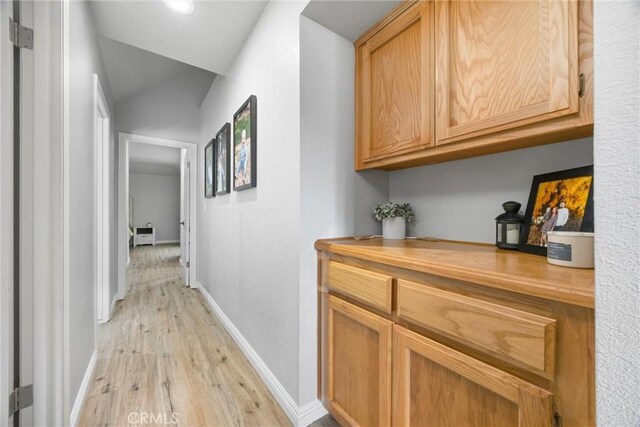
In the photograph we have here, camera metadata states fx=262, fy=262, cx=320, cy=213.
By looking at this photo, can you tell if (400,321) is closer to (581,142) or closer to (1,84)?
(581,142)

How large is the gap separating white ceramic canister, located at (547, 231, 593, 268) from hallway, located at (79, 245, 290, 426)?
54.9 inches

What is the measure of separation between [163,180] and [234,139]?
25.8 feet

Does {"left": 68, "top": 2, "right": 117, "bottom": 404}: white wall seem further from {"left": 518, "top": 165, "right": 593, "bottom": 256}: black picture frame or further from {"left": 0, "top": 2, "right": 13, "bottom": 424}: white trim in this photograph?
{"left": 518, "top": 165, "right": 593, "bottom": 256}: black picture frame

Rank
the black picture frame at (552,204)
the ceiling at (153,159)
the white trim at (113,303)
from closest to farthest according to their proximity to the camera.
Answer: the black picture frame at (552,204), the white trim at (113,303), the ceiling at (153,159)

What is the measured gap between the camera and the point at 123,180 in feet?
10.3

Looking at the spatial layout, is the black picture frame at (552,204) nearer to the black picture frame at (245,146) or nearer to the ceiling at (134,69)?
the black picture frame at (245,146)

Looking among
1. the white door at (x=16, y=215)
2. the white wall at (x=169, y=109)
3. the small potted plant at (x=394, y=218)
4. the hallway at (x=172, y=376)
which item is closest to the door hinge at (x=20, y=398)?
the white door at (x=16, y=215)

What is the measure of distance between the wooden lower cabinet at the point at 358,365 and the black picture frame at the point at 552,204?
1.95 ft

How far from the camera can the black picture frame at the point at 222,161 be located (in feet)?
7.49

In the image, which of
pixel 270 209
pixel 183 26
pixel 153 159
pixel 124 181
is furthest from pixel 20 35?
pixel 153 159

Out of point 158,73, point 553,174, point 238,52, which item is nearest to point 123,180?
point 158,73

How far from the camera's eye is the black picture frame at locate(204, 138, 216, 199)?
Result: 2.76 m

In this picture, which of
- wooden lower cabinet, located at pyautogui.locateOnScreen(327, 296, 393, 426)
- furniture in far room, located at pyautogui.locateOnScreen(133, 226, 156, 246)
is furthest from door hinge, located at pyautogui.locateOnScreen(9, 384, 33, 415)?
furniture in far room, located at pyautogui.locateOnScreen(133, 226, 156, 246)
